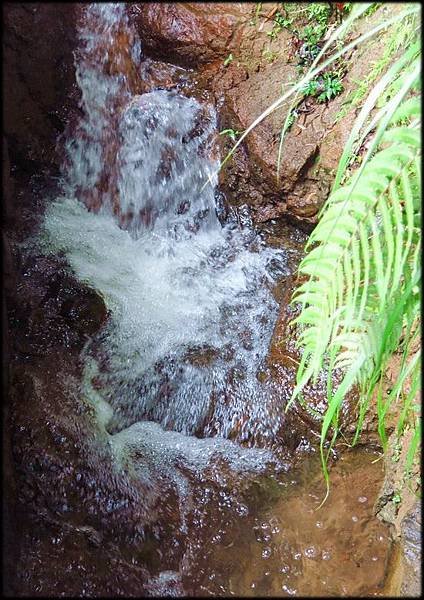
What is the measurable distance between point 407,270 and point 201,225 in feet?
7.04

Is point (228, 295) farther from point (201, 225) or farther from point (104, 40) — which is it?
point (104, 40)

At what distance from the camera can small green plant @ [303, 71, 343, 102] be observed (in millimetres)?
3040

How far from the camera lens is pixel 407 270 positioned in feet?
5.03

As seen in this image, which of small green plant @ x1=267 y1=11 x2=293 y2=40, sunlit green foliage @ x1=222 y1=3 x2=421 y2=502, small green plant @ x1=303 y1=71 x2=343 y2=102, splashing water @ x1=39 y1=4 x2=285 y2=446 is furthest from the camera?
small green plant @ x1=267 y1=11 x2=293 y2=40

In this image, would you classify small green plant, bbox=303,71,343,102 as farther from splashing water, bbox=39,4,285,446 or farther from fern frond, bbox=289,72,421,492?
fern frond, bbox=289,72,421,492

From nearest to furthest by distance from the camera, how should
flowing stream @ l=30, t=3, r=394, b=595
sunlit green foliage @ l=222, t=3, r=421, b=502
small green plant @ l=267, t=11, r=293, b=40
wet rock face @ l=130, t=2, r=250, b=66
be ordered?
sunlit green foliage @ l=222, t=3, r=421, b=502 < flowing stream @ l=30, t=3, r=394, b=595 < small green plant @ l=267, t=11, r=293, b=40 < wet rock face @ l=130, t=2, r=250, b=66

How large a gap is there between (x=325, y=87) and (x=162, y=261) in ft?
4.68

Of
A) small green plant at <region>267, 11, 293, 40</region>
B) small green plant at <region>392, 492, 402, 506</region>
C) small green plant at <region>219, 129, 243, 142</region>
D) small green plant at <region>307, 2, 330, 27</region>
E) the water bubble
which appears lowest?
the water bubble

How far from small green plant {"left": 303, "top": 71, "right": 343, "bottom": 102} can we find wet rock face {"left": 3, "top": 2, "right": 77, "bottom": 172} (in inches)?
63.0

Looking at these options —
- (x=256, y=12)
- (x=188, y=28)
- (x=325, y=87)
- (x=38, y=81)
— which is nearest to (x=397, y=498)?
(x=325, y=87)

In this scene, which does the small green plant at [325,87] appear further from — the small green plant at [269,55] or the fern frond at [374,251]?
the fern frond at [374,251]

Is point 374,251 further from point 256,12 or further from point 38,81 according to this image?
point 38,81

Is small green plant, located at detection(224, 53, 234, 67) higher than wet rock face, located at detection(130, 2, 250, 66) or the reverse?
the reverse

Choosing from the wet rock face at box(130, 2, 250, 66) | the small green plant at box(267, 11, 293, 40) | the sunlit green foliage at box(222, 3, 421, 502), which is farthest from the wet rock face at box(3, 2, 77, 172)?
the sunlit green foliage at box(222, 3, 421, 502)
